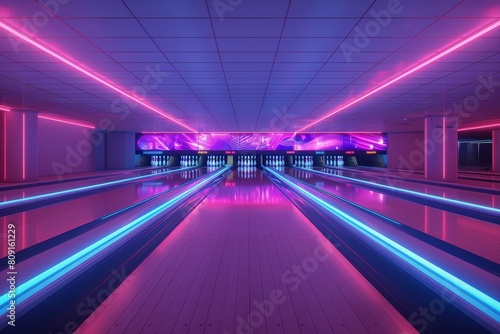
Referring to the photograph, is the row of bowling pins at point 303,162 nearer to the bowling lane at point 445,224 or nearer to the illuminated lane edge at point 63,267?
the bowling lane at point 445,224

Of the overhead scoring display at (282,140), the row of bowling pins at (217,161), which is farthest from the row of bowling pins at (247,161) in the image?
the overhead scoring display at (282,140)

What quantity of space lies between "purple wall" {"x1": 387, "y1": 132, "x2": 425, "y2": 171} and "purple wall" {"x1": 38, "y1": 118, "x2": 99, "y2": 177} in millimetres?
14419

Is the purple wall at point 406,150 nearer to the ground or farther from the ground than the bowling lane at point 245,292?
farther from the ground

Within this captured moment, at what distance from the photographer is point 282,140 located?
666 inches

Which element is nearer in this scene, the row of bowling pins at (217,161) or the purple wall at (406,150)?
the purple wall at (406,150)

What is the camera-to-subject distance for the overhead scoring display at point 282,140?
16.6 m

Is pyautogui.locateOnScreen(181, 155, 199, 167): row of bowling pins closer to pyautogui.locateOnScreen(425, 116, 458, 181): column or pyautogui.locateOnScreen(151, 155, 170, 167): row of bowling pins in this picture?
pyautogui.locateOnScreen(151, 155, 170, 167): row of bowling pins

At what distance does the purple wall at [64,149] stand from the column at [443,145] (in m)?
12.9

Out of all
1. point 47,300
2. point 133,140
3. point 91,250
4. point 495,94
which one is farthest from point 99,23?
point 133,140

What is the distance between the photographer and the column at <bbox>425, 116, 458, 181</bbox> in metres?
10.1

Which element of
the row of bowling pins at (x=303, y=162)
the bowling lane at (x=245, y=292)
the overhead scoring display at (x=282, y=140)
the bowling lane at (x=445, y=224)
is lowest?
the bowling lane at (x=245, y=292)

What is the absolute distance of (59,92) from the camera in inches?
272

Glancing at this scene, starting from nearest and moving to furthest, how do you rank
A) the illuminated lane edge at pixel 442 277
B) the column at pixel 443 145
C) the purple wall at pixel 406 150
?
the illuminated lane edge at pixel 442 277, the column at pixel 443 145, the purple wall at pixel 406 150

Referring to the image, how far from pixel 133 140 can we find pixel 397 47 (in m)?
14.8
